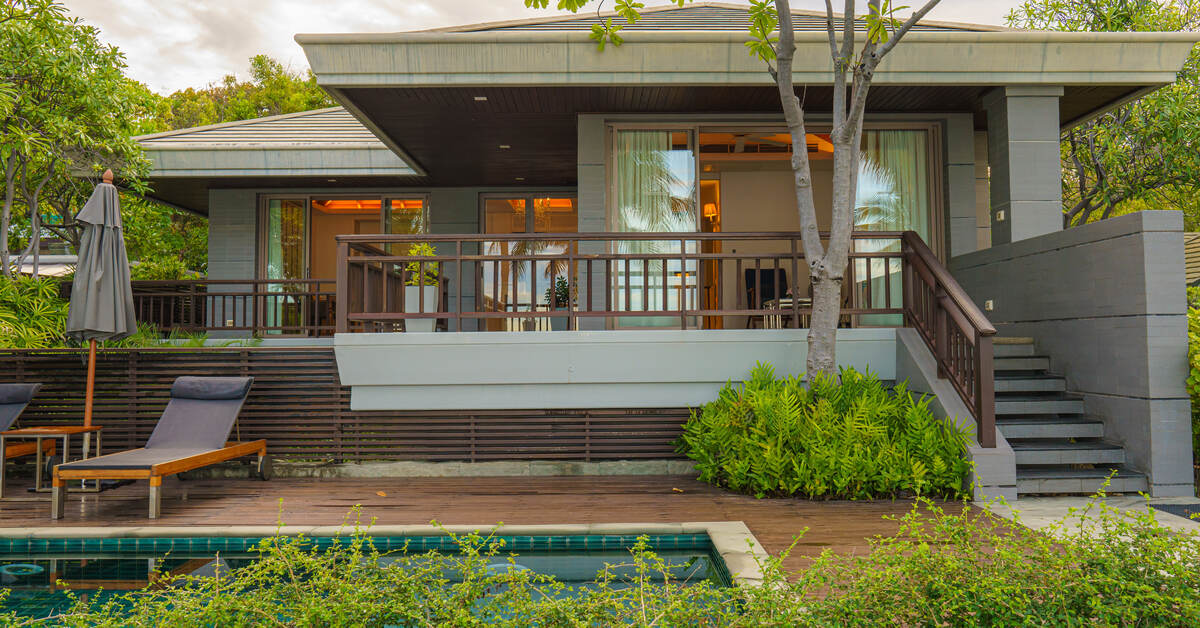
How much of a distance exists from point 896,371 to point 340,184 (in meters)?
8.55

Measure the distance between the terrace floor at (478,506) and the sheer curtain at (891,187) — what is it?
11.3 feet

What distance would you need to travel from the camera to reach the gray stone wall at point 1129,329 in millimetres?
5156

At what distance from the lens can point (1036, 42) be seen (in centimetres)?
691

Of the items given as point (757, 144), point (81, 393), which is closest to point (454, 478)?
point (81, 393)

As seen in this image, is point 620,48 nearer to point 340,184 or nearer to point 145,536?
point 145,536

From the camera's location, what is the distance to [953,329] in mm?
5785

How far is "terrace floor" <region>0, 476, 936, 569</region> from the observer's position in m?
4.58

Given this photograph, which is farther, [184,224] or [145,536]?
[184,224]

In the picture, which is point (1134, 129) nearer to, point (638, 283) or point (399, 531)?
point (638, 283)

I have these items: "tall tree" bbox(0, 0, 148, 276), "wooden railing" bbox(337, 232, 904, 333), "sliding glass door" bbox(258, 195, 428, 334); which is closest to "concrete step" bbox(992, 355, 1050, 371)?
"wooden railing" bbox(337, 232, 904, 333)

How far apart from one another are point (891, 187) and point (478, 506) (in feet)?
18.1

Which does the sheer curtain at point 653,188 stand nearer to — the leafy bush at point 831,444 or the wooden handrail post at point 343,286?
the leafy bush at point 831,444

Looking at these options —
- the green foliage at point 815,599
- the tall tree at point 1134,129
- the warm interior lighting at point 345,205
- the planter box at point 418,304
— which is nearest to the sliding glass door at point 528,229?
the warm interior lighting at point 345,205

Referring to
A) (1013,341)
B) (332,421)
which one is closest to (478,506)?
(332,421)
